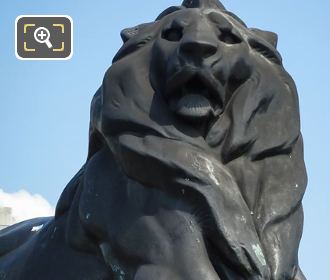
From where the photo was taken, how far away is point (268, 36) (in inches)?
159

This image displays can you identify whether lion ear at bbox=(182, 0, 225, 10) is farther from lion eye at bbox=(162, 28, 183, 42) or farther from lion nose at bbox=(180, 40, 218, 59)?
lion nose at bbox=(180, 40, 218, 59)

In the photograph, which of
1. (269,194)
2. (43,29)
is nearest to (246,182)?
(269,194)

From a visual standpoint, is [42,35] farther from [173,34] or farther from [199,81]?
[199,81]

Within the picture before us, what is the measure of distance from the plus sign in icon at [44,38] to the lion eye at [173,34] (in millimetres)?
2722

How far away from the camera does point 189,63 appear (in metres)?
3.65

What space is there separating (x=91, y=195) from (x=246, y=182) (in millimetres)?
687

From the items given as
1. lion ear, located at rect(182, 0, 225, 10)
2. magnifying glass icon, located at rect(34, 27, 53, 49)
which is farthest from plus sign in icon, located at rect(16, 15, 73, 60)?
lion ear, located at rect(182, 0, 225, 10)

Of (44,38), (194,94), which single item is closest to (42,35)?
(44,38)

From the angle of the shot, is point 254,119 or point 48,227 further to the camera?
point 48,227

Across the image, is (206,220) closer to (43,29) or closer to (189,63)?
(189,63)

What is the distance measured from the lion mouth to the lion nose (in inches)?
2.9

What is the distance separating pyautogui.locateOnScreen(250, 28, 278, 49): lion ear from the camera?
4.02 meters

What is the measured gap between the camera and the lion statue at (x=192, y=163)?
348cm

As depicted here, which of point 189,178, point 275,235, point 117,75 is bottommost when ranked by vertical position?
point 275,235
